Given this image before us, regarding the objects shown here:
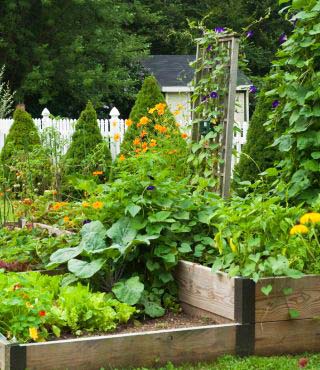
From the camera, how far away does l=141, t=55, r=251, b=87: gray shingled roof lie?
25.9 meters

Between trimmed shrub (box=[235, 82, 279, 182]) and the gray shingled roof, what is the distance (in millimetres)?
15727

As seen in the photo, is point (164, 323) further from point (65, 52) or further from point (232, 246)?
point (65, 52)

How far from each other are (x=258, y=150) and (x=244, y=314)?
5.40 m

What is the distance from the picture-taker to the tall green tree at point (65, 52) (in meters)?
23.9

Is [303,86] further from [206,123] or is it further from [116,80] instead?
[116,80]

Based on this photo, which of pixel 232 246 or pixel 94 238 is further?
pixel 94 238

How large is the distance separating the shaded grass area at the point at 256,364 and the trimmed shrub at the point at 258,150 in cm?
523

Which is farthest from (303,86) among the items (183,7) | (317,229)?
(183,7)

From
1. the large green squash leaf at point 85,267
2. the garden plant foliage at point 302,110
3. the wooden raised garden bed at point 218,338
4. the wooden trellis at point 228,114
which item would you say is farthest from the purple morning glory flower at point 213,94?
the wooden raised garden bed at point 218,338

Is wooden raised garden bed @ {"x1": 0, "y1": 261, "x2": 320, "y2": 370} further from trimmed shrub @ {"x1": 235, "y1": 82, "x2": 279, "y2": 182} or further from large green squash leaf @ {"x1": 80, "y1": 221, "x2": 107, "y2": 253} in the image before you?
trimmed shrub @ {"x1": 235, "y1": 82, "x2": 279, "y2": 182}

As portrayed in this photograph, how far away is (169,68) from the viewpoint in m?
27.1

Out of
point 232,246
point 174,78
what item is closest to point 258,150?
point 232,246

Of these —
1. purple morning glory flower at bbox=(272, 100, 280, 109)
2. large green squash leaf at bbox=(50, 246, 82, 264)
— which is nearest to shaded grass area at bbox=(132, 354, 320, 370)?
large green squash leaf at bbox=(50, 246, 82, 264)

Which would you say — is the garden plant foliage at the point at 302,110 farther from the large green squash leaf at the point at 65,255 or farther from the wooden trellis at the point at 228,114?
the wooden trellis at the point at 228,114
